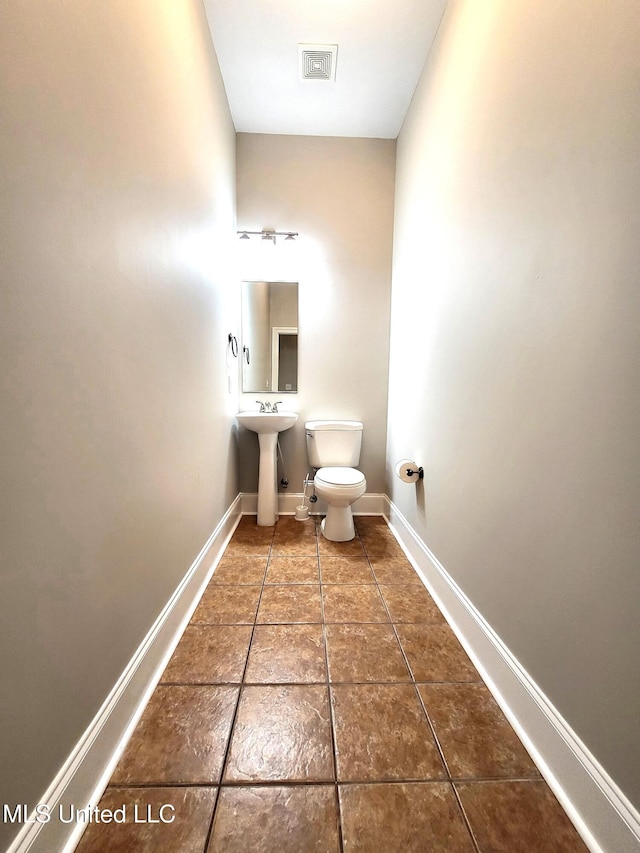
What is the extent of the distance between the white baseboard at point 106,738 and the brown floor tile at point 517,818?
88 cm

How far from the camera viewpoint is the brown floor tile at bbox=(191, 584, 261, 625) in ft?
4.94

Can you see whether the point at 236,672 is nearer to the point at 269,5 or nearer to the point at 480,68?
the point at 480,68

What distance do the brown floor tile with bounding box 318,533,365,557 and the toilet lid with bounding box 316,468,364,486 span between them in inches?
15.8

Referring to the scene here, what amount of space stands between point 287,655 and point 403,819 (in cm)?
58

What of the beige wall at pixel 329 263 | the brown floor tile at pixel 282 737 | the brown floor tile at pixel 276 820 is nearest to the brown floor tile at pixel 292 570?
the brown floor tile at pixel 282 737

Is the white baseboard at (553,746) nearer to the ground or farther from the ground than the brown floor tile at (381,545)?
farther from the ground

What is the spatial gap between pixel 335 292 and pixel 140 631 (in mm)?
2311

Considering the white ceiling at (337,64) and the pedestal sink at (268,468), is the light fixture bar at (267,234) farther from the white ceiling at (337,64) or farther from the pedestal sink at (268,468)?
the pedestal sink at (268,468)

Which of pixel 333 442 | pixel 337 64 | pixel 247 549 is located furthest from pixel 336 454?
pixel 337 64

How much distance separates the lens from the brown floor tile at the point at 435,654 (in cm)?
123

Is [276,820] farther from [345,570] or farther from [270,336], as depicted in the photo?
[270,336]

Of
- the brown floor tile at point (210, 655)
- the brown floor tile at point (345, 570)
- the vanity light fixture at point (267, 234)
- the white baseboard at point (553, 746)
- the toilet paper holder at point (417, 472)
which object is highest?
the vanity light fixture at point (267, 234)

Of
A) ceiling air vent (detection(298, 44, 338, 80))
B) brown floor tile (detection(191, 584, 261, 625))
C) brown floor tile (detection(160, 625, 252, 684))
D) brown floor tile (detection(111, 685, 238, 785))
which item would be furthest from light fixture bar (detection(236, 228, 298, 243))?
brown floor tile (detection(111, 685, 238, 785))

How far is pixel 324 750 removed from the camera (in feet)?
3.18
